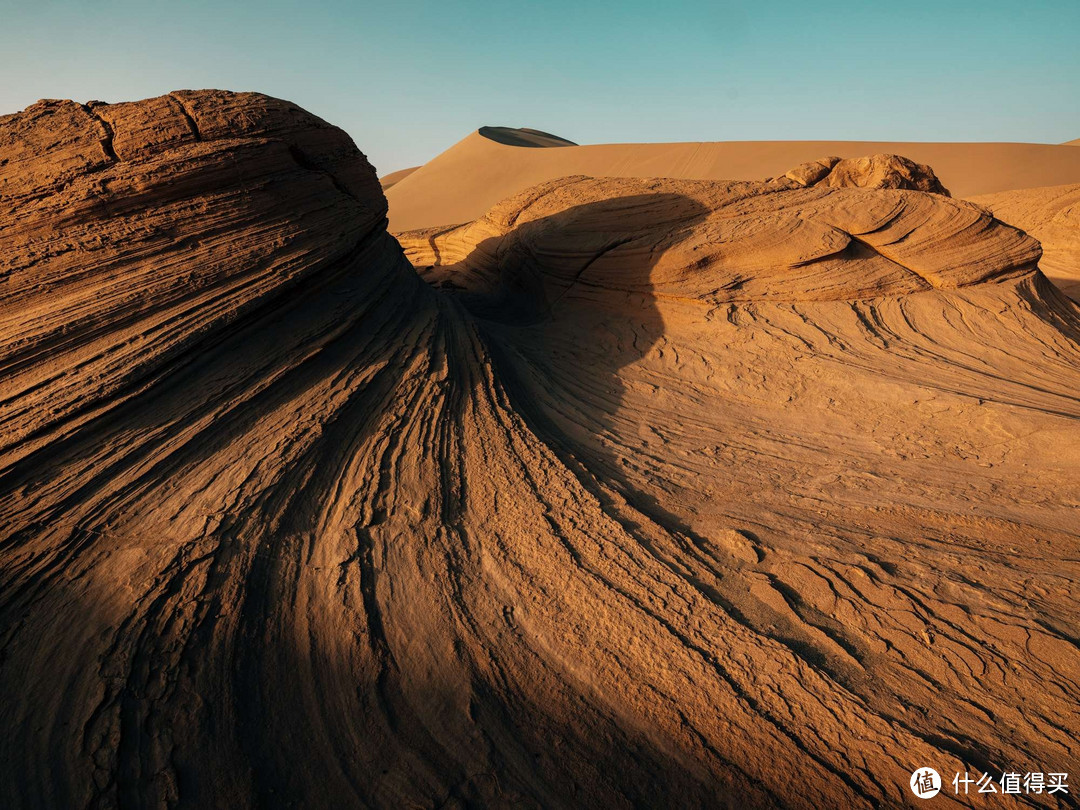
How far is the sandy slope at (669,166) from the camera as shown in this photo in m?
27.8

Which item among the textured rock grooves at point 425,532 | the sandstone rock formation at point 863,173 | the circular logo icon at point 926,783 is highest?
the sandstone rock formation at point 863,173

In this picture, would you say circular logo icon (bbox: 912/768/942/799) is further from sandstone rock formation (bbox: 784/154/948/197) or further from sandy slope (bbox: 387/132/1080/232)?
sandy slope (bbox: 387/132/1080/232)

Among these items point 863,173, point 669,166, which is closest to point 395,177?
point 669,166

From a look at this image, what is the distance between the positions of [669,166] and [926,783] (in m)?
33.2

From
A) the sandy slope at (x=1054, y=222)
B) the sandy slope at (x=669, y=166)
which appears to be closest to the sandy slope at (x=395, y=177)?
the sandy slope at (x=669, y=166)

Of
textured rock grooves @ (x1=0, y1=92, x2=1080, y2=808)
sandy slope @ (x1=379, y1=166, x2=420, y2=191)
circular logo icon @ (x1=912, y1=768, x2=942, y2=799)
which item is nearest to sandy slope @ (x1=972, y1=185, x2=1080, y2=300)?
textured rock grooves @ (x1=0, y1=92, x2=1080, y2=808)

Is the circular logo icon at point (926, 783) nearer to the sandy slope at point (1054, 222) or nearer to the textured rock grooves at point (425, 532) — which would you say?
the textured rock grooves at point (425, 532)

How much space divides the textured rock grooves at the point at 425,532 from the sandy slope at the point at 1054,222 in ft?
25.9

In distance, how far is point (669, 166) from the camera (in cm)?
3212

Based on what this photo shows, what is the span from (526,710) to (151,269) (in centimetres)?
321

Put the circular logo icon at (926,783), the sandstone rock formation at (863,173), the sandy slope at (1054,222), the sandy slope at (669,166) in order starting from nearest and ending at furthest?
1. the circular logo icon at (926,783)
2. the sandstone rock formation at (863,173)
3. the sandy slope at (1054,222)
4. the sandy slope at (669,166)

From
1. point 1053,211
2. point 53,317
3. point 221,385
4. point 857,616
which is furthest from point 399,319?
point 1053,211

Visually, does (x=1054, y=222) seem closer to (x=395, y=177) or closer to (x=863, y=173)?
(x=863, y=173)

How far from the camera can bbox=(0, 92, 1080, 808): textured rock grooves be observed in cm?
249
